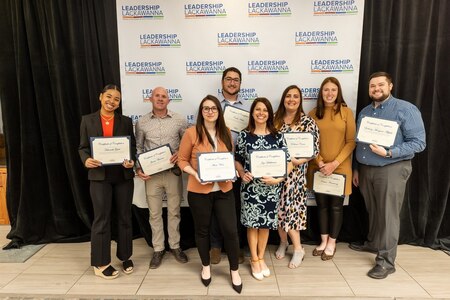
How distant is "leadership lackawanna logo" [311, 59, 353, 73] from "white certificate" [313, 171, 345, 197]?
0.96 metres

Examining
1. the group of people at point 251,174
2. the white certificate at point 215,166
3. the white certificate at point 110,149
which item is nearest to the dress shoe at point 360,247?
the group of people at point 251,174

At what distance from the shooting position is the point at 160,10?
9.68 ft

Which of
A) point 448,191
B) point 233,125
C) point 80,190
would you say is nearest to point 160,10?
point 233,125

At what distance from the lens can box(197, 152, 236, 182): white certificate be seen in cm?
218

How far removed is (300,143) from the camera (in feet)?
8.43

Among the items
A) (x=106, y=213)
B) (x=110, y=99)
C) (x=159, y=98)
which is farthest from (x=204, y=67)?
(x=106, y=213)

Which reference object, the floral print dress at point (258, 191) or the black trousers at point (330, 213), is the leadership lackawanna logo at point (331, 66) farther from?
the black trousers at point (330, 213)

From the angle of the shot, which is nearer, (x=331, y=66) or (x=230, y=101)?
(x=230, y=101)

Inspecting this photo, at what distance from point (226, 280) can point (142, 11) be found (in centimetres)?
249

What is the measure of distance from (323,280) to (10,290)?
2.45 meters

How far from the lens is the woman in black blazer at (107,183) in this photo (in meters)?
2.41

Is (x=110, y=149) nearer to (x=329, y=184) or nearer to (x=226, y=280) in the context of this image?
(x=226, y=280)

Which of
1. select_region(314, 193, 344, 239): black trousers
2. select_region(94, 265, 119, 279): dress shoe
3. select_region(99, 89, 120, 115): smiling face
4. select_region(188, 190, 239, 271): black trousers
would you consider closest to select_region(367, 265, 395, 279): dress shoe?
select_region(314, 193, 344, 239): black trousers

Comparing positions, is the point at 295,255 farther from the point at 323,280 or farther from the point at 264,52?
the point at 264,52
